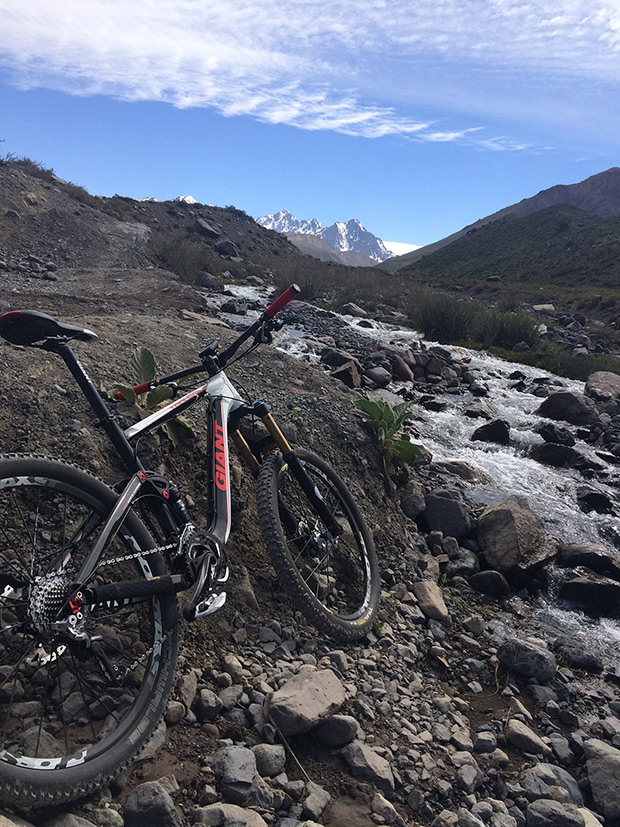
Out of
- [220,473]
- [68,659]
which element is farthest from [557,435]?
[68,659]

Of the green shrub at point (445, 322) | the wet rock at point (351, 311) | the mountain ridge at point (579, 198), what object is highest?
the mountain ridge at point (579, 198)

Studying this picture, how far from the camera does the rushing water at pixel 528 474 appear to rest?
5164 millimetres

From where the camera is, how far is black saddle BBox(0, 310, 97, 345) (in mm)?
2736

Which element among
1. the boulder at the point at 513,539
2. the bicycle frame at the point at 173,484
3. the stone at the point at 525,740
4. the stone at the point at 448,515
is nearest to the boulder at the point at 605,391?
the boulder at the point at 513,539

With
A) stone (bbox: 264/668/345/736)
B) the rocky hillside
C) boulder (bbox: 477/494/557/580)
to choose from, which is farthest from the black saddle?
boulder (bbox: 477/494/557/580)

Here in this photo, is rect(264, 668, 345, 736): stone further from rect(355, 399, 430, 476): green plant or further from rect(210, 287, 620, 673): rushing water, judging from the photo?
rect(355, 399, 430, 476): green plant

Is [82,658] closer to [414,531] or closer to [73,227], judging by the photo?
[414,531]

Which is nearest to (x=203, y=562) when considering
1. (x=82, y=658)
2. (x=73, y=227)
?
(x=82, y=658)

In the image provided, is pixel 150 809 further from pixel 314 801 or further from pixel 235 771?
pixel 314 801

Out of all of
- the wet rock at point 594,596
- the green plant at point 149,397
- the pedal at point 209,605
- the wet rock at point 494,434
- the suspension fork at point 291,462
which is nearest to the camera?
the pedal at point 209,605

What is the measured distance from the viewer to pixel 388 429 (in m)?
6.12

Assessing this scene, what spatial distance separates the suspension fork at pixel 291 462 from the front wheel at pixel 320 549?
0.04 m

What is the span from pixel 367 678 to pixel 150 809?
1.72 m

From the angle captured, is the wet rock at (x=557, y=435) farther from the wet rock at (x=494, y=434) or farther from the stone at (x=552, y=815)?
the stone at (x=552, y=815)
